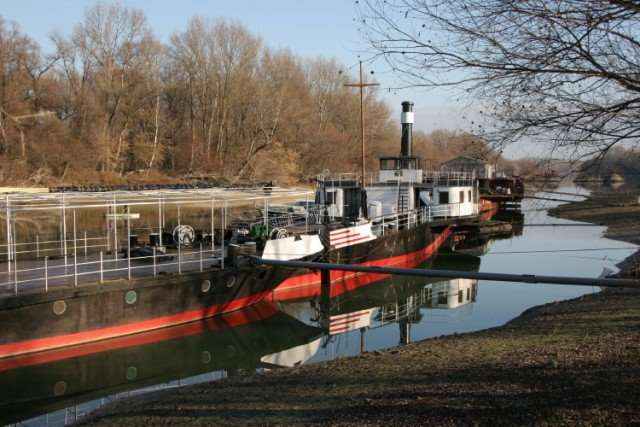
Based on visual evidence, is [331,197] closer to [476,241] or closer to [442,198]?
[442,198]

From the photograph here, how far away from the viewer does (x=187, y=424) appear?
25.9 feet

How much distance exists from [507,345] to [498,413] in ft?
15.5

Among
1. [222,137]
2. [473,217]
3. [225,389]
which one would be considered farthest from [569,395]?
[222,137]

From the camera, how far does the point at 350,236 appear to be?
79.3 ft

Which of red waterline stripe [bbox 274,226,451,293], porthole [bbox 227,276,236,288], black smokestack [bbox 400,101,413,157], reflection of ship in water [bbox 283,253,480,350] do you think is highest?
black smokestack [bbox 400,101,413,157]

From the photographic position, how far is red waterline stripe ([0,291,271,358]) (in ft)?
43.7

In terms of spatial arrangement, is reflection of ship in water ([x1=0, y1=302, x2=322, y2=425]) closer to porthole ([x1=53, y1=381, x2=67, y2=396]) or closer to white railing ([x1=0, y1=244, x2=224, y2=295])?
porthole ([x1=53, y1=381, x2=67, y2=396])

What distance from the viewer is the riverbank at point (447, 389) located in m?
6.80

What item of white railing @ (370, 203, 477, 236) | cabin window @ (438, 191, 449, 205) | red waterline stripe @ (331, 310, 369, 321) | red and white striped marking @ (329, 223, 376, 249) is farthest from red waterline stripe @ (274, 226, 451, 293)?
red waterline stripe @ (331, 310, 369, 321)

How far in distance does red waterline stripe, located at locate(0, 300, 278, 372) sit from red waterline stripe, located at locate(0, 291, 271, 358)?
0.11 m

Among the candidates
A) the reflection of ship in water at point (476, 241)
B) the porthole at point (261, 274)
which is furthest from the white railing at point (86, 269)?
the reflection of ship in water at point (476, 241)

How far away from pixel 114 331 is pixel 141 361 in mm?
1273

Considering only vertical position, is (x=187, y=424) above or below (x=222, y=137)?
below

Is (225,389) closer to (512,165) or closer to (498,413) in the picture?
(498,413)
